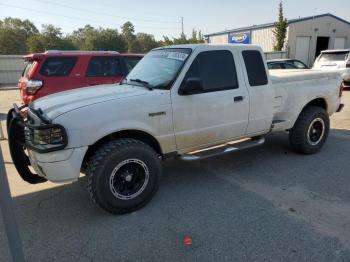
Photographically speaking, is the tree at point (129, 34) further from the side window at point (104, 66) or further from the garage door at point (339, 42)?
the side window at point (104, 66)

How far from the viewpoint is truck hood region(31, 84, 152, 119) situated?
3.53 meters


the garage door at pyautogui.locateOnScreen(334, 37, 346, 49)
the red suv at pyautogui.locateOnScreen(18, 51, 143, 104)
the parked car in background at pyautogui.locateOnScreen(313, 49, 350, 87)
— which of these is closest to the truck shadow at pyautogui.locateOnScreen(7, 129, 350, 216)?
the red suv at pyautogui.locateOnScreen(18, 51, 143, 104)

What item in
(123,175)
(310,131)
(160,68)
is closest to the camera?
(123,175)

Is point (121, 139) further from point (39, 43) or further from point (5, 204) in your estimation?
point (39, 43)

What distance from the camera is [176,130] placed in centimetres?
412

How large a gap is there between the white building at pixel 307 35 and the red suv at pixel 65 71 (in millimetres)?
24771

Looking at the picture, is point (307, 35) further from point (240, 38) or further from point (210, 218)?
point (210, 218)

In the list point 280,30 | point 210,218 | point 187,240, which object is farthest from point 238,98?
point 280,30

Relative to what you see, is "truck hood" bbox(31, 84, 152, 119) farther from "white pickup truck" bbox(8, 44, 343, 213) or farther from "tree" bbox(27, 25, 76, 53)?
"tree" bbox(27, 25, 76, 53)

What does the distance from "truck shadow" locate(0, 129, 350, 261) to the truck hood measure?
127 centimetres

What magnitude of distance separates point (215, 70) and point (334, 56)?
12.6m

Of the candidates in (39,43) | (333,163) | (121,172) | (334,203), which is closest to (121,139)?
(121,172)

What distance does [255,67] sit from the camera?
4.88 metres

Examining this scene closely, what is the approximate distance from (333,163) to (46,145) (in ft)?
14.7
